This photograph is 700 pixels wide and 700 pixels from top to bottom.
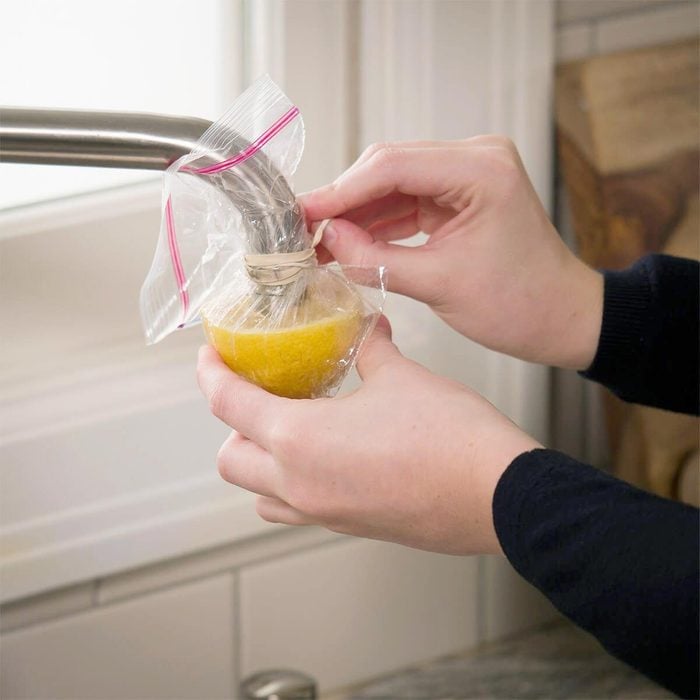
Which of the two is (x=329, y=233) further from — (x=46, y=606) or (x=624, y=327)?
(x=46, y=606)

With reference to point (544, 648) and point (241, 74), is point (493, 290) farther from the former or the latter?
point (544, 648)

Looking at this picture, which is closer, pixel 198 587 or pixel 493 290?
pixel 493 290

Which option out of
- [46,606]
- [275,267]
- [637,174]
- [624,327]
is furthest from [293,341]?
[637,174]

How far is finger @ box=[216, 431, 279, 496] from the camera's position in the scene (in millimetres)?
497

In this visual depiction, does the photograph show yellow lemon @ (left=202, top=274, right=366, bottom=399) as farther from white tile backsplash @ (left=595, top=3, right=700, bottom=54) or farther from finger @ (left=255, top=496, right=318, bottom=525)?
white tile backsplash @ (left=595, top=3, right=700, bottom=54)

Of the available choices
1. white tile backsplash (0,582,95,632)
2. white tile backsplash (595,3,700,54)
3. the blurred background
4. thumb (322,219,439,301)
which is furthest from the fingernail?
white tile backsplash (595,3,700,54)

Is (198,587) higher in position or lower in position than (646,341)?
lower

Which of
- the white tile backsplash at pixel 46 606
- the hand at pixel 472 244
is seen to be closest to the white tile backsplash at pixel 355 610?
the white tile backsplash at pixel 46 606

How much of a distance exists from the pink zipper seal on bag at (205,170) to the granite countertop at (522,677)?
438 mm

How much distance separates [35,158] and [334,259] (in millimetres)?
174

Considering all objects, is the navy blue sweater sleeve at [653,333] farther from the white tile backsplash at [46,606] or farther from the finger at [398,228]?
the white tile backsplash at [46,606]

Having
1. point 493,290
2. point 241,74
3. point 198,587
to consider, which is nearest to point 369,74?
point 241,74

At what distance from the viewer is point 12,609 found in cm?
72

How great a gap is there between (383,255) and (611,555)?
207 millimetres
